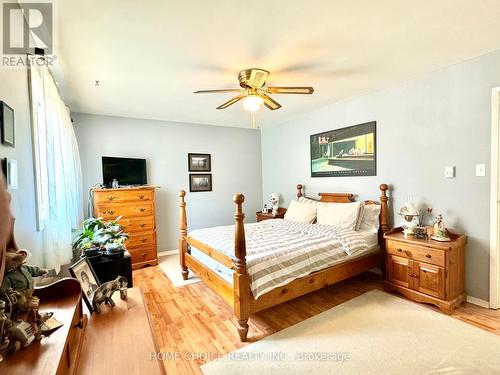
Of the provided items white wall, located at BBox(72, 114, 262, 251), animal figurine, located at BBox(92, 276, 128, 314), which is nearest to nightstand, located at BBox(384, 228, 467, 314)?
animal figurine, located at BBox(92, 276, 128, 314)

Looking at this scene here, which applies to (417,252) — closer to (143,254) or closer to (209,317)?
(209,317)

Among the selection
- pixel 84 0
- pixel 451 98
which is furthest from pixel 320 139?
pixel 84 0

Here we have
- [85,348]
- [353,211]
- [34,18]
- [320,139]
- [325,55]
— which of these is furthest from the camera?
[320,139]

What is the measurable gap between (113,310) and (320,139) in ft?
11.8

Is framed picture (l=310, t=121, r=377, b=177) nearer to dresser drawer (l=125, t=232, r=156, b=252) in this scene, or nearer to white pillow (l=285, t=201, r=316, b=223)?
white pillow (l=285, t=201, r=316, b=223)

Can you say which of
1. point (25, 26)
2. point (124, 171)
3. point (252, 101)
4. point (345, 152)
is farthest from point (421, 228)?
point (124, 171)

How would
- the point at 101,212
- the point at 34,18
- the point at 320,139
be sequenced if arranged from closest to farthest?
the point at 34,18, the point at 101,212, the point at 320,139

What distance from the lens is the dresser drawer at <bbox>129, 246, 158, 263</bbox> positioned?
381 centimetres

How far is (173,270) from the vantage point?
3695 millimetres

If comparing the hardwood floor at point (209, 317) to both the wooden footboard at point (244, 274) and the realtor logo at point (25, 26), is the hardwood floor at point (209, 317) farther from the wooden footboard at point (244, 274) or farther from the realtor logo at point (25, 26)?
the realtor logo at point (25, 26)

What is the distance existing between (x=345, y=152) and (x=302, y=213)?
3.65 feet

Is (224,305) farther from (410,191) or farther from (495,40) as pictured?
(495,40)

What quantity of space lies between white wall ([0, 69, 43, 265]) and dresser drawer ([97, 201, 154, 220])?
6.06 ft

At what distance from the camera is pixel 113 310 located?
1347 mm
